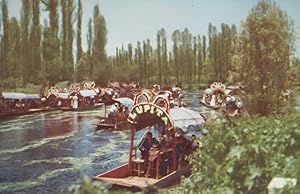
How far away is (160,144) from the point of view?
3840mm

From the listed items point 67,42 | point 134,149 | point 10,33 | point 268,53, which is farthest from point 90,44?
point 268,53

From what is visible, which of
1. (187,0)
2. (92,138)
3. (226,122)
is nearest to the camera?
(226,122)

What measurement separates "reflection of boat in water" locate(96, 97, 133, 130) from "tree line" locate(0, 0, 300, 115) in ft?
0.95

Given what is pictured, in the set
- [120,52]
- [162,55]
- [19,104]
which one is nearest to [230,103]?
[162,55]

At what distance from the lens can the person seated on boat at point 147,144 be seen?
3686mm

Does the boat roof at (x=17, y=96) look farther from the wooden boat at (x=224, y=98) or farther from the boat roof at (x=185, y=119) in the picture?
the wooden boat at (x=224, y=98)

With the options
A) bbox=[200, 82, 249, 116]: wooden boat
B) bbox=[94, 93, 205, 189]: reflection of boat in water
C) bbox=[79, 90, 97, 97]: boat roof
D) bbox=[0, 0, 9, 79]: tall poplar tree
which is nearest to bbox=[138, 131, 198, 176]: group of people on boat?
bbox=[94, 93, 205, 189]: reflection of boat in water

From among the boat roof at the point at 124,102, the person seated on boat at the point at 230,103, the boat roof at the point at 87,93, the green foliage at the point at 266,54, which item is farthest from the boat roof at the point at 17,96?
the green foliage at the point at 266,54

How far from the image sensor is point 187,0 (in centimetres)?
322

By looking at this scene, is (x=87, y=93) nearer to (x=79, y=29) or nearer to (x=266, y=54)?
(x=79, y=29)

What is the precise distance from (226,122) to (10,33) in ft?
4.98

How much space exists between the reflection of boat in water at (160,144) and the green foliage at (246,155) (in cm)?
89

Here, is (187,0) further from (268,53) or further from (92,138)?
(92,138)

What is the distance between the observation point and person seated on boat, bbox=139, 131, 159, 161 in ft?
12.1
